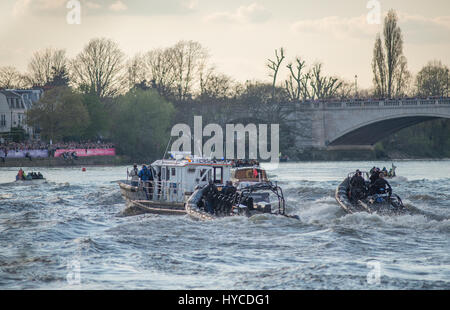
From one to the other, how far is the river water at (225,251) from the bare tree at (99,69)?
209 feet

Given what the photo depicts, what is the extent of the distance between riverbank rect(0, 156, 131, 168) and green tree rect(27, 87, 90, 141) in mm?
6324

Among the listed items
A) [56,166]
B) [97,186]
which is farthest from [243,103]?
[97,186]

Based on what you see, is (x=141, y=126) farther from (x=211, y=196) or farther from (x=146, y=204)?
(x=211, y=196)

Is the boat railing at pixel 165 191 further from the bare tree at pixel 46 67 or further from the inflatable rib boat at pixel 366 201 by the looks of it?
the bare tree at pixel 46 67

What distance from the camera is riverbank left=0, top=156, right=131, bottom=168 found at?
257 feet

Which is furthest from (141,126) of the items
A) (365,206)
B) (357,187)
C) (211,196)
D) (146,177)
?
(365,206)

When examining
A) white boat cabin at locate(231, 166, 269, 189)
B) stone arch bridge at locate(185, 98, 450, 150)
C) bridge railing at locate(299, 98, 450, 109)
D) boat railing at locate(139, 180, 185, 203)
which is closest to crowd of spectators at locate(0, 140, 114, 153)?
stone arch bridge at locate(185, 98, 450, 150)

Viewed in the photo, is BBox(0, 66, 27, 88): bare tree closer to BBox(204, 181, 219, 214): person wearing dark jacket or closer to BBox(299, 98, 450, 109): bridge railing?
BBox(299, 98, 450, 109): bridge railing

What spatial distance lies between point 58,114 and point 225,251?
69748 millimetres

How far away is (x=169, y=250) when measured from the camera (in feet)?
71.1

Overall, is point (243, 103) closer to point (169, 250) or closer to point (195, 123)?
point (195, 123)

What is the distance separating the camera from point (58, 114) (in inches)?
3460

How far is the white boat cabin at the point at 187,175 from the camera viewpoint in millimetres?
32125

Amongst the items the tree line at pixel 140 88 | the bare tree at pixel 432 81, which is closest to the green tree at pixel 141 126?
the tree line at pixel 140 88
